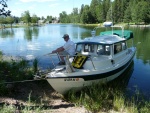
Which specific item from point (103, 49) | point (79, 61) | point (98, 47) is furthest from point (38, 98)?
point (103, 49)

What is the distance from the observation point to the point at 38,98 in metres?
9.55

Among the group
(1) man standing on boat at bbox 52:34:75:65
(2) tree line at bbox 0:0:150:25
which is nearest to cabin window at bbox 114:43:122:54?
(1) man standing on boat at bbox 52:34:75:65

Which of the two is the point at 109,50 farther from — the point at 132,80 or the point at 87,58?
the point at 132,80

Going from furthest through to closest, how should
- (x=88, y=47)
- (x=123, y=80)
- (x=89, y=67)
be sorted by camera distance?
(x=123, y=80) < (x=88, y=47) < (x=89, y=67)

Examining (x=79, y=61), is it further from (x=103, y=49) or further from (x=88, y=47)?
(x=103, y=49)

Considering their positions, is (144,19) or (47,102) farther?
(144,19)

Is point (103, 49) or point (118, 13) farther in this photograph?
point (118, 13)

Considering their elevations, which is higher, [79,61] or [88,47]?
[88,47]

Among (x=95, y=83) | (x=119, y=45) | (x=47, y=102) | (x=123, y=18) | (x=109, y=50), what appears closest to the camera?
(x=47, y=102)

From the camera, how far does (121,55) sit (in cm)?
1500

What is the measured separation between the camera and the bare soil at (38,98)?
27.3ft

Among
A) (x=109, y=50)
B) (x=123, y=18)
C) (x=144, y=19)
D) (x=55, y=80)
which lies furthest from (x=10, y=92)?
(x=123, y=18)

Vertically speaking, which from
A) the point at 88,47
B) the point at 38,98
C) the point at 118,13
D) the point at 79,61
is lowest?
the point at 38,98

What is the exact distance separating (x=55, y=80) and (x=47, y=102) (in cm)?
130
